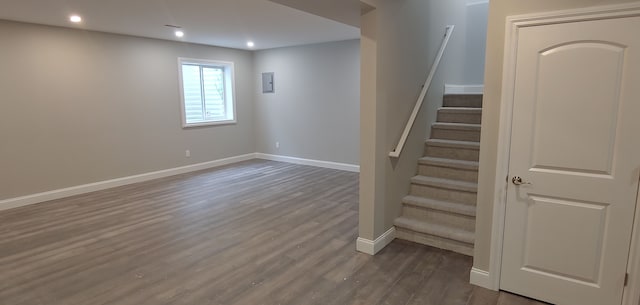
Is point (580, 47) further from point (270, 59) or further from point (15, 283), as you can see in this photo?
point (270, 59)

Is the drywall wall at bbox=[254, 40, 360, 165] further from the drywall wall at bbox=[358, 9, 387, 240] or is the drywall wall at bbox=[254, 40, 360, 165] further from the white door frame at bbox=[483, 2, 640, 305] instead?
the white door frame at bbox=[483, 2, 640, 305]

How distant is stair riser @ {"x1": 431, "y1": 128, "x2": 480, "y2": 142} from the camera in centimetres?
401

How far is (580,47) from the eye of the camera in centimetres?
213

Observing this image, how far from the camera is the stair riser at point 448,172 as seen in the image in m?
3.63

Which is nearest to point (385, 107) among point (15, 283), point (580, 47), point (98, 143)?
point (580, 47)

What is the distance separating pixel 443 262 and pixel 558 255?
35.6 inches

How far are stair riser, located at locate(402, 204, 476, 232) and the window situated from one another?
4.77 metres

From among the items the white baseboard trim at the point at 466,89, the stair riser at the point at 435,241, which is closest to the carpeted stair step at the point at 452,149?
the stair riser at the point at 435,241

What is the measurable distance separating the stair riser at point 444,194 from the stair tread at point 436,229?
0.31 meters

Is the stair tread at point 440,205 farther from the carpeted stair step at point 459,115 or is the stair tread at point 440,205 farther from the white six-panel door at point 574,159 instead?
the carpeted stair step at point 459,115

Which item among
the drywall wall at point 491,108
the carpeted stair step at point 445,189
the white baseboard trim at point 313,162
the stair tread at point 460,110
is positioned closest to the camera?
the drywall wall at point 491,108

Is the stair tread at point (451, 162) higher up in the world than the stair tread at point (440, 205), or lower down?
higher up

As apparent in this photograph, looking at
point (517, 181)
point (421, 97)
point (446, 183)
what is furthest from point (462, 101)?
point (517, 181)

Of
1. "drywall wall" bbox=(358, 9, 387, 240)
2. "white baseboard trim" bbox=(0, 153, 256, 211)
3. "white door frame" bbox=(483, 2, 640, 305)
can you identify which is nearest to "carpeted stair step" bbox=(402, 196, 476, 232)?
"drywall wall" bbox=(358, 9, 387, 240)
